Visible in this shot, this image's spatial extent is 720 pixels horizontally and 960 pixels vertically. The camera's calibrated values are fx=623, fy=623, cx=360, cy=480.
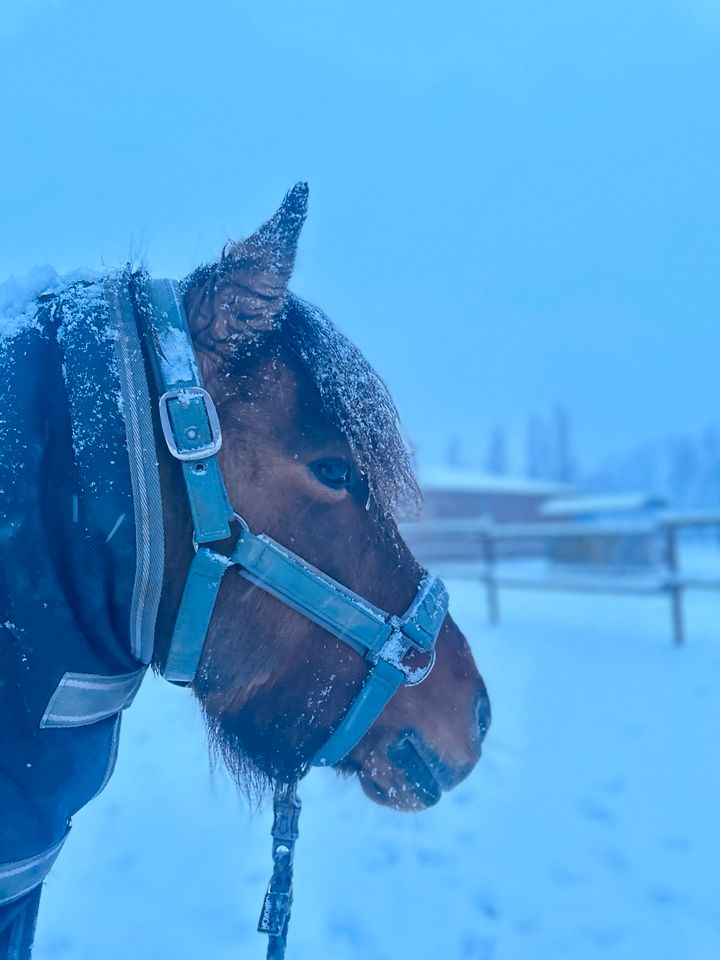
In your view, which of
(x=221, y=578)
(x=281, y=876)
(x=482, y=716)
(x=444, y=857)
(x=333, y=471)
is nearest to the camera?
(x=221, y=578)

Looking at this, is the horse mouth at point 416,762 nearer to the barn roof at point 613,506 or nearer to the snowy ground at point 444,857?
the snowy ground at point 444,857

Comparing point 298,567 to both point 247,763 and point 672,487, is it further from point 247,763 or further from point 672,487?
point 672,487

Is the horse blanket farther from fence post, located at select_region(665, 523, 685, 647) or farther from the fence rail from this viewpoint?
fence post, located at select_region(665, 523, 685, 647)

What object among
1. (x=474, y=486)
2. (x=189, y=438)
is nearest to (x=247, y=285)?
(x=189, y=438)

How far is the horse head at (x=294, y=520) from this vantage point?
125 cm

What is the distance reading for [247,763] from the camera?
146 cm

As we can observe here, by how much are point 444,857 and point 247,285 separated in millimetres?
3047

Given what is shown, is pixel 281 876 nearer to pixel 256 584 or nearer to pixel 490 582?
pixel 256 584

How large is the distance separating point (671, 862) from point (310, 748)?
259 cm

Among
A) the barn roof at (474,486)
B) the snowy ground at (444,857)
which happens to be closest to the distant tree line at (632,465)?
the barn roof at (474,486)

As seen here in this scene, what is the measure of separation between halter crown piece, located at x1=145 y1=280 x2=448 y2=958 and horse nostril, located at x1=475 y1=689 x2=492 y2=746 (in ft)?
0.71

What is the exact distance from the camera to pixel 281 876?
1448 millimetres

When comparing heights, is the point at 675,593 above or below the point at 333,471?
below

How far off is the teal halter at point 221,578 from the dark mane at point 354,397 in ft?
0.78
